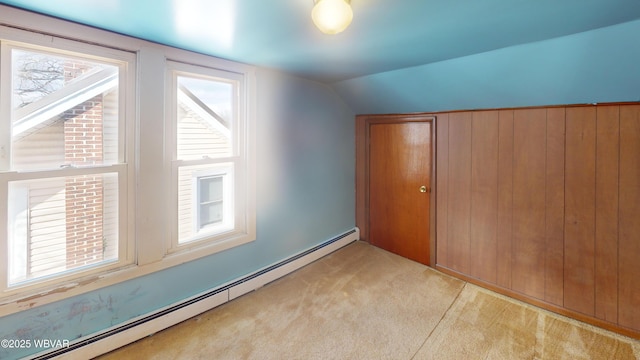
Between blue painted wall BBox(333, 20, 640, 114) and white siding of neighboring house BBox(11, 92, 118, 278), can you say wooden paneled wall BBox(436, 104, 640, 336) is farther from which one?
white siding of neighboring house BBox(11, 92, 118, 278)

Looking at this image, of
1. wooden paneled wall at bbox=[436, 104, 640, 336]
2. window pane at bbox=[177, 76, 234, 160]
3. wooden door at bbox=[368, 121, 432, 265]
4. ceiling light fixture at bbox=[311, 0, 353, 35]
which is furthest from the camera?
wooden door at bbox=[368, 121, 432, 265]

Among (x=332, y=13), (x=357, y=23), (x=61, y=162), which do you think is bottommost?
(x=61, y=162)

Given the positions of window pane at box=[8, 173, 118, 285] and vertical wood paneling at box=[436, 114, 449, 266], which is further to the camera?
vertical wood paneling at box=[436, 114, 449, 266]

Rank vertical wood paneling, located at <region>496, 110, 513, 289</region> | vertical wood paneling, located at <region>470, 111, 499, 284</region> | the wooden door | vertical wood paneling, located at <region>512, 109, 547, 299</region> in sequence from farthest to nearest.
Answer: the wooden door < vertical wood paneling, located at <region>470, 111, 499, 284</region> < vertical wood paneling, located at <region>496, 110, 513, 289</region> < vertical wood paneling, located at <region>512, 109, 547, 299</region>

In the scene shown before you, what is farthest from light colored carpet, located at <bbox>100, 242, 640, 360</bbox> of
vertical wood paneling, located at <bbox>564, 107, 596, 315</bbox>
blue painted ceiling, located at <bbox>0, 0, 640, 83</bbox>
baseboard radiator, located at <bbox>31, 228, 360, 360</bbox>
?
blue painted ceiling, located at <bbox>0, 0, 640, 83</bbox>

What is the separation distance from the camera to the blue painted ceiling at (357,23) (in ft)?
4.44

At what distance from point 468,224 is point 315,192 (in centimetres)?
157

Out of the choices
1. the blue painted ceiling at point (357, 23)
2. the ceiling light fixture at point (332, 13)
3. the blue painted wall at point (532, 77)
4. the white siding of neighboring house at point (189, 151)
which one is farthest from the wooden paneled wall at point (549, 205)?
the white siding of neighboring house at point (189, 151)

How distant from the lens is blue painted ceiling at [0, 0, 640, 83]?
135 centimetres

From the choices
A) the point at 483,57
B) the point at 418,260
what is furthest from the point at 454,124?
the point at 418,260

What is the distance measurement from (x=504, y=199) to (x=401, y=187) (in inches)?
41.3

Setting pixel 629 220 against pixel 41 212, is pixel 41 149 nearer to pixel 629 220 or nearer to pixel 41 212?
pixel 41 212

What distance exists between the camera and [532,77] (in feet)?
6.75

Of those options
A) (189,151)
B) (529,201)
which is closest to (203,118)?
(189,151)
